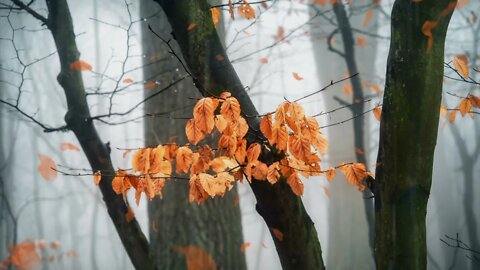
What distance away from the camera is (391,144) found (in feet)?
3.80

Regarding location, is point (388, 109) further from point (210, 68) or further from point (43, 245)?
point (43, 245)

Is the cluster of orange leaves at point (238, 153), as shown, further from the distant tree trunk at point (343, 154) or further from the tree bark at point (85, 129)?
the distant tree trunk at point (343, 154)

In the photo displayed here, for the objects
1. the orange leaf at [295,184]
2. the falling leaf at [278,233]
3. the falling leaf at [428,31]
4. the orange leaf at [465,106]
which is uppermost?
the orange leaf at [465,106]

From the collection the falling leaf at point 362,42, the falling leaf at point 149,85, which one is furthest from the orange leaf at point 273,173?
the falling leaf at point 362,42

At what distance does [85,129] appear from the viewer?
2031 mm

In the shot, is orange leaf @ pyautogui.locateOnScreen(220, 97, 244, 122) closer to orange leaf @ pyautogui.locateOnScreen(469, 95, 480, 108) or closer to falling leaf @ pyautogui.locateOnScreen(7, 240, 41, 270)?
orange leaf @ pyautogui.locateOnScreen(469, 95, 480, 108)

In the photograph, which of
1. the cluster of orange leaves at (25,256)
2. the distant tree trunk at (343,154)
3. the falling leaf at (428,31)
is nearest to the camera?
the falling leaf at (428,31)

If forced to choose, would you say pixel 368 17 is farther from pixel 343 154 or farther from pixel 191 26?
pixel 191 26

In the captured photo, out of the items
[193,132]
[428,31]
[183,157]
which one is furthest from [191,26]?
[428,31]

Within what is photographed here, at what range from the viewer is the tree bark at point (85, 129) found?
203 cm

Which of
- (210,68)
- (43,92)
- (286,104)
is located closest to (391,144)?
(286,104)

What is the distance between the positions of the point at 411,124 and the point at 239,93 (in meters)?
0.58

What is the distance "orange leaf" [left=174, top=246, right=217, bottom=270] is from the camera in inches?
99.0

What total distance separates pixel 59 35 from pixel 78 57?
0.16 m
